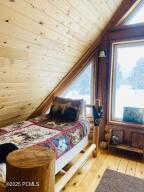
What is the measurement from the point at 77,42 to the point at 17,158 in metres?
2.37

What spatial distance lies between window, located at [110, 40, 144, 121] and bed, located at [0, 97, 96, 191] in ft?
3.16

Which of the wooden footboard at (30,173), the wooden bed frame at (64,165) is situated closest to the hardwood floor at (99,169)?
the wooden bed frame at (64,165)

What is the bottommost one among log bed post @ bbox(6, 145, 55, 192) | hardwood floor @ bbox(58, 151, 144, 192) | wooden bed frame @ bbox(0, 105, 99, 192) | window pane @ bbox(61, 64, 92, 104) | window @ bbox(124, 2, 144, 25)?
hardwood floor @ bbox(58, 151, 144, 192)

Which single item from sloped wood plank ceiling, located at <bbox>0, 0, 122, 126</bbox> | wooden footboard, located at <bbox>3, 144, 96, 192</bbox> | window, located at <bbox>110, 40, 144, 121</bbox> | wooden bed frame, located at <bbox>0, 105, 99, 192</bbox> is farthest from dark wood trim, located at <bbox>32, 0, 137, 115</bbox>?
wooden footboard, located at <bbox>3, 144, 96, 192</bbox>

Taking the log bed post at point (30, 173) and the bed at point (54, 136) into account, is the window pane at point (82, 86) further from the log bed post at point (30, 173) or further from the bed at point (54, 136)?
the log bed post at point (30, 173)

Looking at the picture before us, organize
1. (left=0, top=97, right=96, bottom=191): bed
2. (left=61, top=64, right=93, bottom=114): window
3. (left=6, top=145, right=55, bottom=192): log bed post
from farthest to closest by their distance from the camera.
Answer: (left=61, top=64, right=93, bottom=114): window → (left=0, top=97, right=96, bottom=191): bed → (left=6, top=145, right=55, bottom=192): log bed post

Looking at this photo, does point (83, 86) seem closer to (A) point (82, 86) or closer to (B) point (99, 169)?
(A) point (82, 86)

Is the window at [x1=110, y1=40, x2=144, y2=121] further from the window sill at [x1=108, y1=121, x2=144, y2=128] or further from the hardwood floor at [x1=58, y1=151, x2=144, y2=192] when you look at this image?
the hardwood floor at [x1=58, y1=151, x2=144, y2=192]

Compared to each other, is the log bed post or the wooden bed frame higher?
the log bed post

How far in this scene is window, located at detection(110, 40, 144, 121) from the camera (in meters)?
3.30

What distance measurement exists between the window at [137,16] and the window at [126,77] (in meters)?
0.39

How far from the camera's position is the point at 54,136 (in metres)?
2.24

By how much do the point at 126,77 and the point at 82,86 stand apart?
951mm

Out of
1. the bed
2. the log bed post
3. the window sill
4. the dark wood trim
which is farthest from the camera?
the dark wood trim
